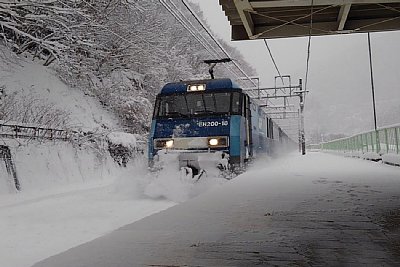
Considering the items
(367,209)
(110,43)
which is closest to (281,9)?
(367,209)

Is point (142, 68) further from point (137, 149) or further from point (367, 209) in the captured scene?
point (367, 209)

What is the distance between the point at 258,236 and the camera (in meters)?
3.23

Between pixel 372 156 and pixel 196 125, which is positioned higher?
pixel 196 125

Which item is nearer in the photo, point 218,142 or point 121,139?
point 218,142

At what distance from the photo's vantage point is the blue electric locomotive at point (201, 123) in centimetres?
931

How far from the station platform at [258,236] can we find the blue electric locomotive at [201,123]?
13.0 feet

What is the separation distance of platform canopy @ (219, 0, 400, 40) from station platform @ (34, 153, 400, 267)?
4453mm

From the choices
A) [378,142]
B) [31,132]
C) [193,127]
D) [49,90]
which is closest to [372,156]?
[378,142]

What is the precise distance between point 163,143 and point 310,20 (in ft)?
15.3

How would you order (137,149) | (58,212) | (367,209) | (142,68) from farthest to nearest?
(142,68) < (137,149) < (58,212) < (367,209)

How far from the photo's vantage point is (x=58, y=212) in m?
6.85

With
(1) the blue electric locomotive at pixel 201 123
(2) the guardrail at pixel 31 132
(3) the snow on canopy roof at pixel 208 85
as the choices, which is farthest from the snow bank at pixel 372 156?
(2) the guardrail at pixel 31 132

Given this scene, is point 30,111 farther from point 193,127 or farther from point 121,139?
point 193,127

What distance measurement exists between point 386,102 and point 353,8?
64.1 metres
